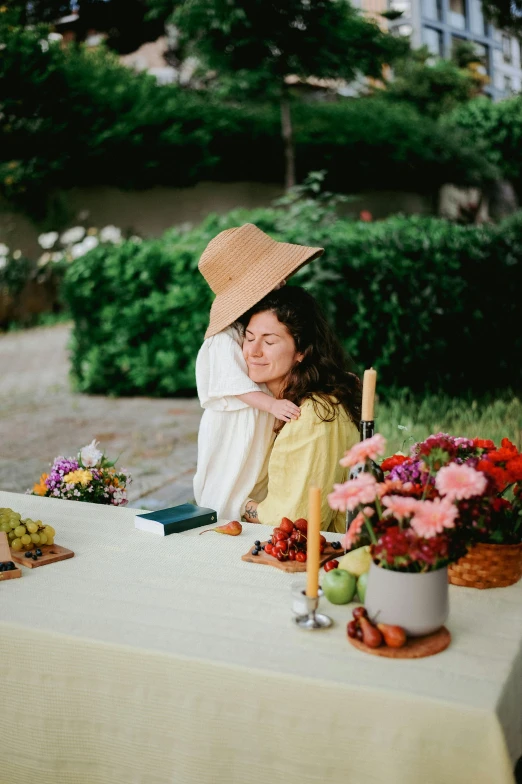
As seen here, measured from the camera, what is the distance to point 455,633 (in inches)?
62.3

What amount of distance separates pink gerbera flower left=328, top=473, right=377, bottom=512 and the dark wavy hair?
1020 mm

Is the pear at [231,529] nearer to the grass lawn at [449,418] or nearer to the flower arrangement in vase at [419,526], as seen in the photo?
the flower arrangement in vase at [419,526]

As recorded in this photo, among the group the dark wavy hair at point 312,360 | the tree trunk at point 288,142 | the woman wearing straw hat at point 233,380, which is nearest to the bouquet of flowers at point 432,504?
Answer: the dark wavy hair at point 312,360

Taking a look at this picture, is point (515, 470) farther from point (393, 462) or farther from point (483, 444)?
point (393, 462)

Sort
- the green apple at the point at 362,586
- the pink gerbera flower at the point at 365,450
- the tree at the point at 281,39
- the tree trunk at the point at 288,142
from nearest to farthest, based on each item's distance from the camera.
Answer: the pink gerbera flower at the point at 365,450 < the green apple at the point at 362,586 < the tree at the point at 281,39 < the tree trunk at the point at 288,142

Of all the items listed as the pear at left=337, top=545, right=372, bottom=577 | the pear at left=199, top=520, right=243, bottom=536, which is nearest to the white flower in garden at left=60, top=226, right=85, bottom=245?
the pear at left=199, top=520, right=243, bottom=536

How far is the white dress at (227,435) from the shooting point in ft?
8.83

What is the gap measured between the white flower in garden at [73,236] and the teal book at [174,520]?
11.4 metres

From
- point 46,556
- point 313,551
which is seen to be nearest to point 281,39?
point 46,556

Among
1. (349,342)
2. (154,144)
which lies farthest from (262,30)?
(349,342)

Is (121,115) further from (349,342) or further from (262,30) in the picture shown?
(349,342)

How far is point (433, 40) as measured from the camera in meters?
10.1

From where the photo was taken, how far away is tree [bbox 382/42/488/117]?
9.87m

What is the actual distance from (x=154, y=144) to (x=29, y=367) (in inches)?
197
